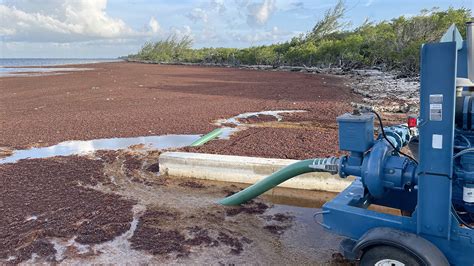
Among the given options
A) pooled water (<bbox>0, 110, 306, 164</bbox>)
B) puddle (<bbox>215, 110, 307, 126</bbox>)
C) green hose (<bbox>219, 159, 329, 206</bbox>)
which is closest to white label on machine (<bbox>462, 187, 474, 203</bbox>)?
green hose (<bbox>219, 159, 329, 206</bbox>)

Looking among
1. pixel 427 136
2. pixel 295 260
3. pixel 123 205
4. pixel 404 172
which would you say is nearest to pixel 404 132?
pixel 404 172

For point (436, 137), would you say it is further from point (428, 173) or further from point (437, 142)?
point (428, 173)

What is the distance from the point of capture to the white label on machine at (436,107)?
2496mm

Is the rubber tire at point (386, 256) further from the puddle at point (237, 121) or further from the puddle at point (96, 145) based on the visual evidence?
the puddle at point (237, 121)

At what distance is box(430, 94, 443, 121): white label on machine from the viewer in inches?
98.3

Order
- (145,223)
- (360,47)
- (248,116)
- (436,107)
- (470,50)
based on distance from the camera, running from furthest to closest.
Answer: (360,47) < (248,116) < (145,223) < (470,50) < (436,107)

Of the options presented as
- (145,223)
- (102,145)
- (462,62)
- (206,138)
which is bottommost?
(145,223)

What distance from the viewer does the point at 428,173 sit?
2.61m

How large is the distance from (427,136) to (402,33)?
3092 centimetres

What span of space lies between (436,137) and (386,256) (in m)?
0.89

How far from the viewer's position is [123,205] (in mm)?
4852

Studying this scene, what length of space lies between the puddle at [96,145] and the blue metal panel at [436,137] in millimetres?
5786

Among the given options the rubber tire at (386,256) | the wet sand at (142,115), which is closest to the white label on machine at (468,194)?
the rubber tire at (386,256)

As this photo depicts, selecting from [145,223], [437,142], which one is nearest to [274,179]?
[145,223]
